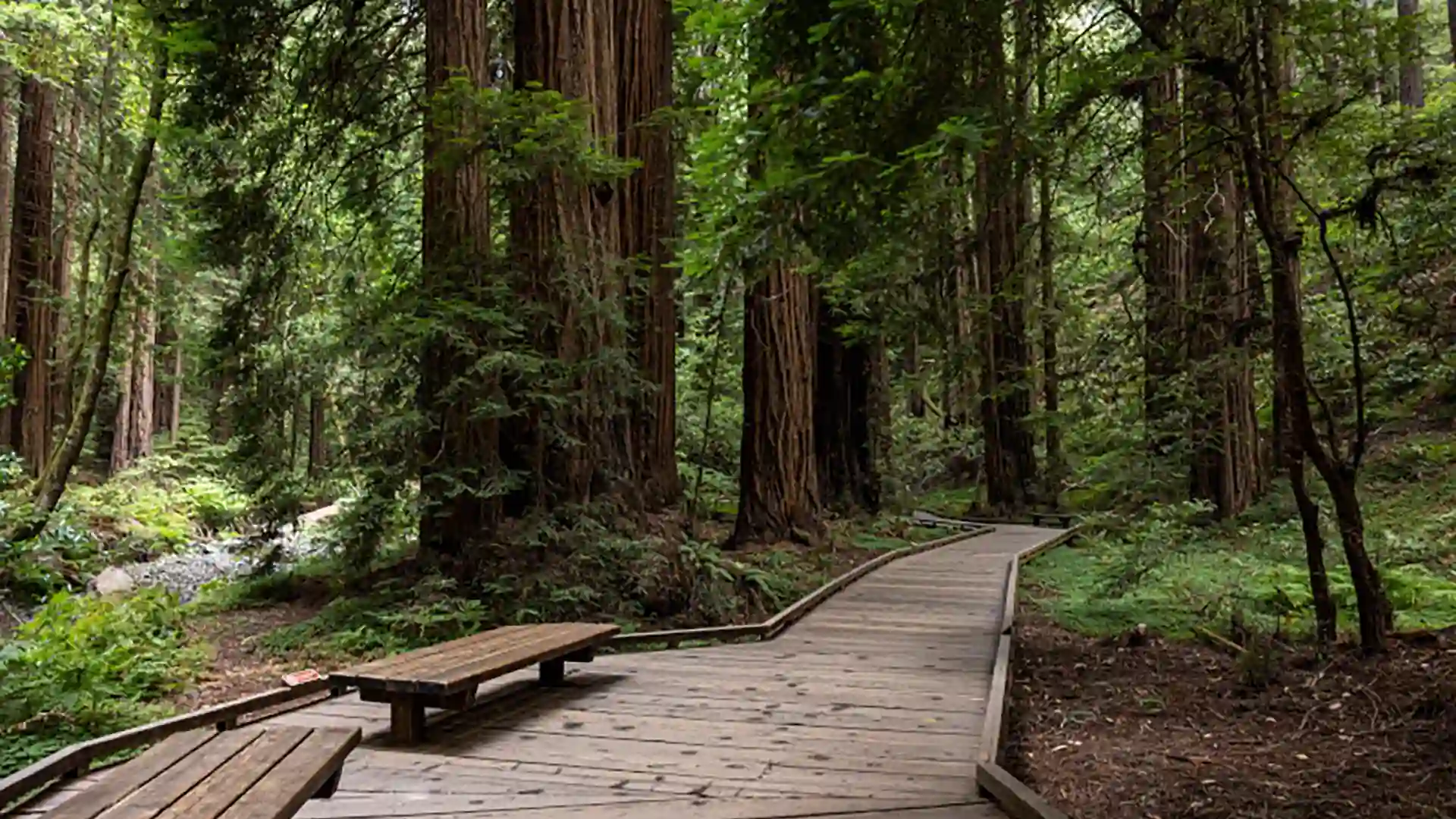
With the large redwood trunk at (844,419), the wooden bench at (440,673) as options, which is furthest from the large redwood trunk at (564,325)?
the large redwood trunk at (844,419)

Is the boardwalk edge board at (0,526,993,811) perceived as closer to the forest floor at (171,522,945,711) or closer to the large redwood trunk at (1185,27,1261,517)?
the forest floor at (171,522,945,711)

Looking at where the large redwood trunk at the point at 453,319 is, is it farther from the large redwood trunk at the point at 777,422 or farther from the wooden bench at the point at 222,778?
the large redwood trunk at the point at 777,422

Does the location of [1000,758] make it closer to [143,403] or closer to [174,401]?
[143,403]

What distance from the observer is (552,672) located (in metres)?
6.15

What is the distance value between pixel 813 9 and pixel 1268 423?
15.8 m

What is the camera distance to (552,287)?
27.2ft

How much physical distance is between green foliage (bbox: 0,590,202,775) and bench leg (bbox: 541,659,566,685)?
2.08 m

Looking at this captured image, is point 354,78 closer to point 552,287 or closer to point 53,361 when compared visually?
point 552,287

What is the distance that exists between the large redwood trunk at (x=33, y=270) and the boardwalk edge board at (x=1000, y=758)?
51.9 feet

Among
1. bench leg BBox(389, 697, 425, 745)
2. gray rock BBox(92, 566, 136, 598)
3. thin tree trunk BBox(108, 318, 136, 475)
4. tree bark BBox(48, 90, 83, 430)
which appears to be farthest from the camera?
thin tree trunk BBox(108, 318, 136, 475)

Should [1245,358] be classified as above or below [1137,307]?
below

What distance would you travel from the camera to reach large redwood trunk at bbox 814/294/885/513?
56.6ft

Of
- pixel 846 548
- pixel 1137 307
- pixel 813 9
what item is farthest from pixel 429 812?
pixel 846 548

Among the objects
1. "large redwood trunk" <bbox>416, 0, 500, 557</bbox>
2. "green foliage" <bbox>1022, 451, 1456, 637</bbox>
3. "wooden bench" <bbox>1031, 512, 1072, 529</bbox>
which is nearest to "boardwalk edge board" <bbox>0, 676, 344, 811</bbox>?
"large redwood trunk" <bbox>416, 0, 500, 557</bbox>
